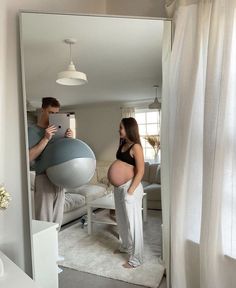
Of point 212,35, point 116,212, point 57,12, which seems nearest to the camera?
point 212,35

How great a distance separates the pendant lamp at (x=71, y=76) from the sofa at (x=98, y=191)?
499 millimetres

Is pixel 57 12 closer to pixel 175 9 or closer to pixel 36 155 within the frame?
pixel 175 9

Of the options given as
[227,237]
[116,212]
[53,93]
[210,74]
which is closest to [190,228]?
[227,237]

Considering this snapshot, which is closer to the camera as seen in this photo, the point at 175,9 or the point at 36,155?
the point at 36,155

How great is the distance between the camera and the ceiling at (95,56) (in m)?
1.45

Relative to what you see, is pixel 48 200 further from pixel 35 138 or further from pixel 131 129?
pixel 131 129

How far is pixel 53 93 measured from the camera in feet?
4.93

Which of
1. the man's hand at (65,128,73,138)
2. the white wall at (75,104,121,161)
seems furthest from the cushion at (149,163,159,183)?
the man's hand at (65,128,73,138)

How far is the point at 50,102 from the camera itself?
1501 millimetres

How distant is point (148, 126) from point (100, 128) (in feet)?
A: 1.00

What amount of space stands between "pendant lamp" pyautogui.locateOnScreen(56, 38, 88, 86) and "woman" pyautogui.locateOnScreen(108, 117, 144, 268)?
14.3 inches

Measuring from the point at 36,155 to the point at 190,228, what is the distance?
98 cm

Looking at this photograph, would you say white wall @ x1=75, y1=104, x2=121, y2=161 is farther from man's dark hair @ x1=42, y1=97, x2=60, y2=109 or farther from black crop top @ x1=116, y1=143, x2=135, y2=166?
man's dark hair @ x1=42, y1=97, x2=60, y2=109

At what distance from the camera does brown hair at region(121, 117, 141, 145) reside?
1.67m
